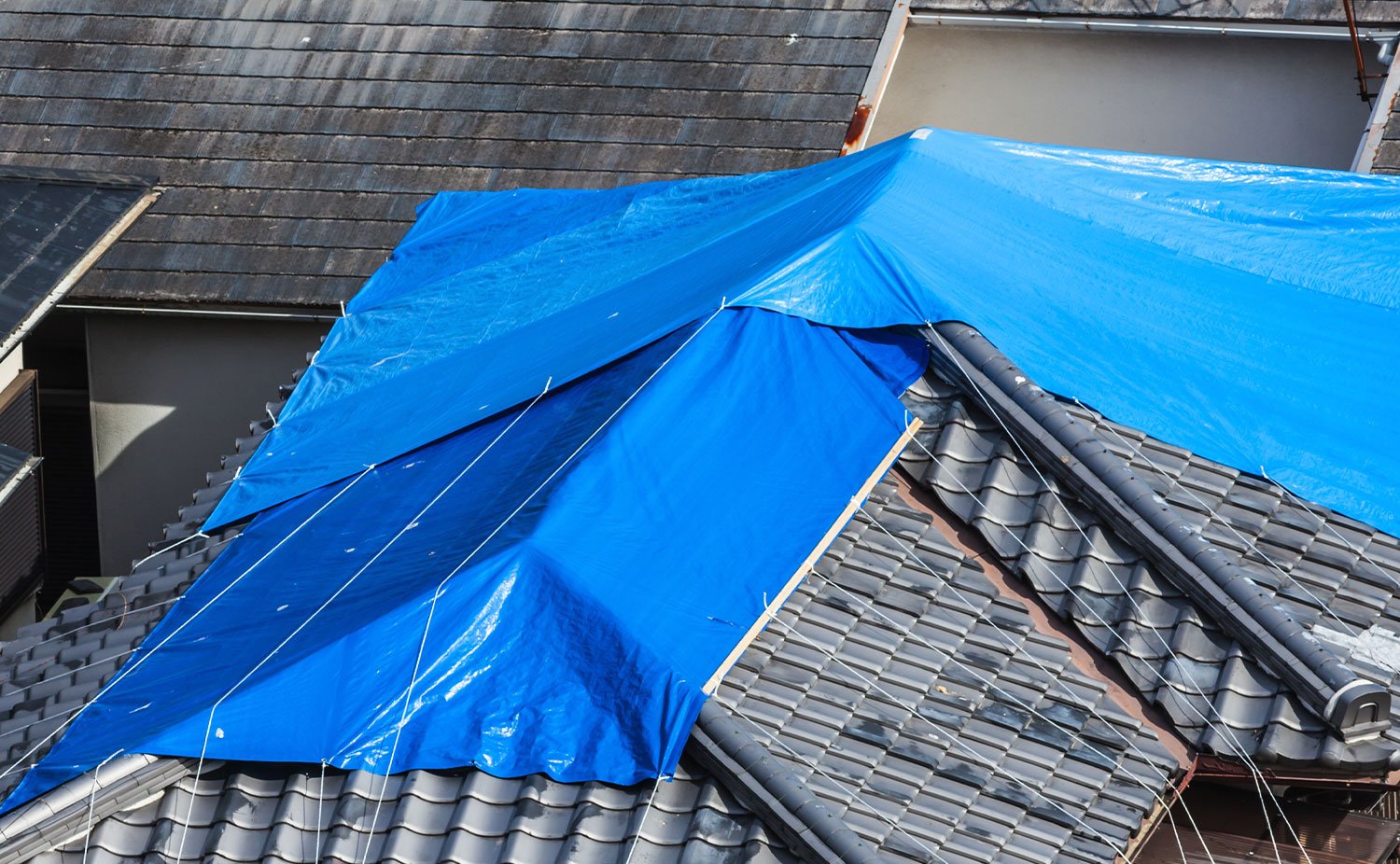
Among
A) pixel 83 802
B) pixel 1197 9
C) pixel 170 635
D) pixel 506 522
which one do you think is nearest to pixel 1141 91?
pixel 1197 9

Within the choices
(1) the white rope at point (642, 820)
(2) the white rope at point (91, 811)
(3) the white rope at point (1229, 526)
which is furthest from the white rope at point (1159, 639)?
(2) the white rope at point (91, 811)

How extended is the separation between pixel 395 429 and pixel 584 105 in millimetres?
5919

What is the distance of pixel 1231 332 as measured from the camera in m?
7.85

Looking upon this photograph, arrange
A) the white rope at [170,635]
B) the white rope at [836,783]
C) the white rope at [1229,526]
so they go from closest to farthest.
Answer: the white rope at [836,783] → the white rope at [1229,526] → the white rope at [170,635]

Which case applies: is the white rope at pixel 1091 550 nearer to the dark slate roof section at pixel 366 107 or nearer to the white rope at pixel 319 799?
the white rope at pixel 319 799

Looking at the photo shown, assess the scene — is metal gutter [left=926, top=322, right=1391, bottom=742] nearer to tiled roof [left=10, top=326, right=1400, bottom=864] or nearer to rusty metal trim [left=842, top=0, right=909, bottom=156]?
tiled roof [left=10, top=326, right=1400, bottom=864]

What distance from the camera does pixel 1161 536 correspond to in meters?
6.39

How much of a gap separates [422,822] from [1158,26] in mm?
10000

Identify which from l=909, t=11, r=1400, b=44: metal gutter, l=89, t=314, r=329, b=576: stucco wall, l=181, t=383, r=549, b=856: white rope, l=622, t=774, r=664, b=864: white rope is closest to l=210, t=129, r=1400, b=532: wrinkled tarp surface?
l=181, t=383, r=549, b=856: white rope

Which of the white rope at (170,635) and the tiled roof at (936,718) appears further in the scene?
the white rope at (170,635)

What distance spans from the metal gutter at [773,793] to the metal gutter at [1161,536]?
1.83 meters

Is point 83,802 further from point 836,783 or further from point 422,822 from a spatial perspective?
point 836,783

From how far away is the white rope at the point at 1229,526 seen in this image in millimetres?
6320

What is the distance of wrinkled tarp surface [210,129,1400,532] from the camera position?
7344mm
